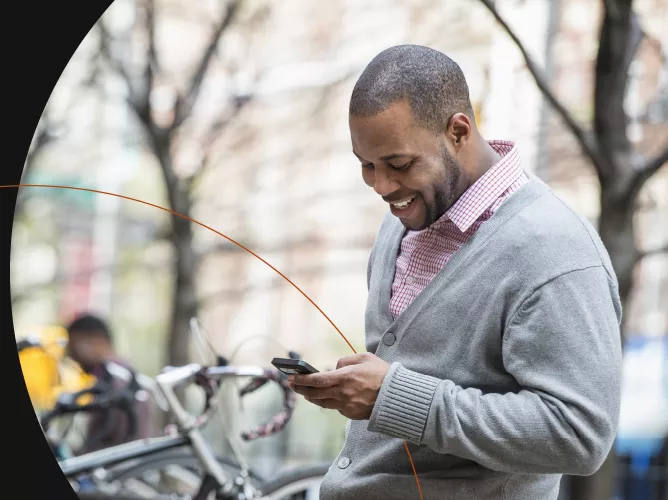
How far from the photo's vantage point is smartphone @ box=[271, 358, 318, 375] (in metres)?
1.65

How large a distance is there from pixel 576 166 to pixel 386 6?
135 inches

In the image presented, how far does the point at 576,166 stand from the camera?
325 inches

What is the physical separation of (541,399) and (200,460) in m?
2.24

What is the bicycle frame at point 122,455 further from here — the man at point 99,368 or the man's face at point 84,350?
the man's face at point 84,350

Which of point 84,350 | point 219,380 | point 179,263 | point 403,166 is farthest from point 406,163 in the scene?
point 179,263

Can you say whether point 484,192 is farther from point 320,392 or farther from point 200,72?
point 200,72

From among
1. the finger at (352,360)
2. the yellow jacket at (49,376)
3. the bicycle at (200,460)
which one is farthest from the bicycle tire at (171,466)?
the finger at (352,360)

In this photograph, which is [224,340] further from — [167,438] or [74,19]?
[74,19]

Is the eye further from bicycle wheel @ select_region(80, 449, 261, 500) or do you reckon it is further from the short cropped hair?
bicycle wheel @ select_region(80, 449, 261, 500)

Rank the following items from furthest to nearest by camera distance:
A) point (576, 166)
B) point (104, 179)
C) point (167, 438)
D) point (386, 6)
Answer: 1. point (104, 179)
2. point (386, 6)
3. point (576, 166)
4. point (167, 438)

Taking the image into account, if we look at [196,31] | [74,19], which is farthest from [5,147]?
[196,31]

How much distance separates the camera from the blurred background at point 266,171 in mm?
7633

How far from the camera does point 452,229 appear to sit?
1.84 meters

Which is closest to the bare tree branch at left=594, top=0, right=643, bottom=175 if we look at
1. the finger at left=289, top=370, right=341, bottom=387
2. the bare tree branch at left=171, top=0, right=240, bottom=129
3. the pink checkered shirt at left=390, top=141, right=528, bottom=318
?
the pink checkered shirt at left=390, top=141, right=528, bottom=318
